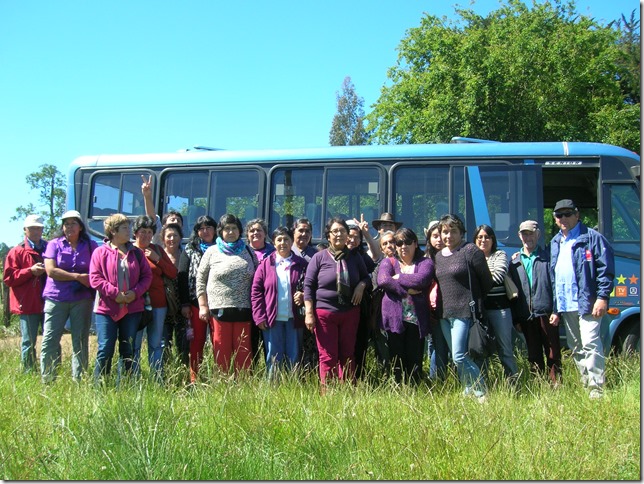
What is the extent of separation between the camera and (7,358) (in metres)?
7.00

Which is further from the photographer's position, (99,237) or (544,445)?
(99,237)

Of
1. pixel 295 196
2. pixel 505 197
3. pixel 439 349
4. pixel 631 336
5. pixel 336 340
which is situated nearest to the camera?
pixel 336 340

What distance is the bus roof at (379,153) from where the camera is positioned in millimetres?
7922

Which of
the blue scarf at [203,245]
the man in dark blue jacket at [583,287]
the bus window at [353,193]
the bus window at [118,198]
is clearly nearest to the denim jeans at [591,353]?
the man in dark blue jacket at [583,287]

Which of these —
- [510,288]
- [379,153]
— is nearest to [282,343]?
[510,288]

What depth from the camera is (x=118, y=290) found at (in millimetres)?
5672

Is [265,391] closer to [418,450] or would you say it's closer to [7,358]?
[418,450]

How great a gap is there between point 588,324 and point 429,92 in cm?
1912

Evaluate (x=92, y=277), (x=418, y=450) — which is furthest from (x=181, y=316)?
(x=418, y=450)

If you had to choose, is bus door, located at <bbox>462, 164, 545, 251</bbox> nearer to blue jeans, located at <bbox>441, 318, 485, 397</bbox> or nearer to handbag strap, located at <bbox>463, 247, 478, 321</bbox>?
handbag strap, located at <bbox>463, 247, 478, 321</bbox>

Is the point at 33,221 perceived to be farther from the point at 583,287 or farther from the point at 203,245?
the point at 583,287

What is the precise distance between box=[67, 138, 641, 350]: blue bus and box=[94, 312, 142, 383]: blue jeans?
3.34 meters

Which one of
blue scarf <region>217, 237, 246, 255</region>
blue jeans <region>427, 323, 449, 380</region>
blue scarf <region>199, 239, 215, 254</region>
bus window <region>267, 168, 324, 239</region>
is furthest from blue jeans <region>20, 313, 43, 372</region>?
blue jeans <region>427, 323, 449, 380</region>

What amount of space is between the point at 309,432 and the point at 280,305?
6.37 ft
